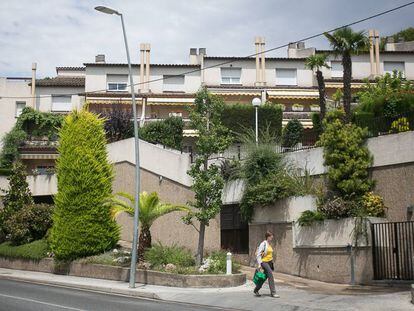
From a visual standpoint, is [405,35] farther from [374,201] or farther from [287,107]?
[374,201]

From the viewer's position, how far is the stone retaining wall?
17.5 meters

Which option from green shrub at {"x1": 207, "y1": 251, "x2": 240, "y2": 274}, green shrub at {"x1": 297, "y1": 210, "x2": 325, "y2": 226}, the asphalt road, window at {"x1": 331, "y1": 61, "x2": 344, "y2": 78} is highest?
window at {"x1": 331, "y1": 61, "x2": 344, "y2": 78}

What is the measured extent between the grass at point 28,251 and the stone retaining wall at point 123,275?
0.83 ft

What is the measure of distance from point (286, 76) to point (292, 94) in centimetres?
245

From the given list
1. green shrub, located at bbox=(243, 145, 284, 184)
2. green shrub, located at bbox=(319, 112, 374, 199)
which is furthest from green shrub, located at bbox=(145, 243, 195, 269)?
green shrub, located at bbox=(319, 112, 374, 199)

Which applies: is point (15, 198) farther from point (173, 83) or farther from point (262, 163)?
point (173, 83)

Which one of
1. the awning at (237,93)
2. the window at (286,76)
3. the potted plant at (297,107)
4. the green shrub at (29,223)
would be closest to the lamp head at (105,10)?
the green shrub at (29,223)

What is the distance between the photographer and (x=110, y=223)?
23422 millimetres

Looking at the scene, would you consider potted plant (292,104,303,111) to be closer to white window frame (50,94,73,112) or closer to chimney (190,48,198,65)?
chimney (190,48,198,65)

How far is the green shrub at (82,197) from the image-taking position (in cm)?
2255

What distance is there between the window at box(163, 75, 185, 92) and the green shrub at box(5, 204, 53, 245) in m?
20.7

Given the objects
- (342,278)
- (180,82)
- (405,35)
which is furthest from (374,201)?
(405,35)

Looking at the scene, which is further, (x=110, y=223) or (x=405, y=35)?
(x=405, y=35)

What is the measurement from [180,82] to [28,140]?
1317 cm
